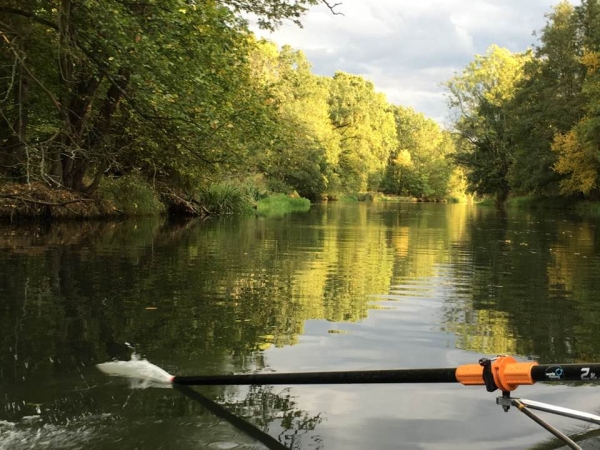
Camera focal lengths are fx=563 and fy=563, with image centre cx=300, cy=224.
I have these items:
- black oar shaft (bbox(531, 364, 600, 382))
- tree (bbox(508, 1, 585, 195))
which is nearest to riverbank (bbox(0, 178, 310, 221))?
black oar shaft (bbox(531, 364, 600, 382))

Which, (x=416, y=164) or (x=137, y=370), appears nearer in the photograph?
(x=137, y=370)

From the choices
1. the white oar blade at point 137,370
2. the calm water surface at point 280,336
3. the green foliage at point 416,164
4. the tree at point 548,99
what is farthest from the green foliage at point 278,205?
the green foliage at point 416,164

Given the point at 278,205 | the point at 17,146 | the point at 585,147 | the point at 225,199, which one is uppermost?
the point at 585,147

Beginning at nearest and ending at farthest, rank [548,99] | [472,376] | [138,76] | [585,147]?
[472,376], [138,76], [585,147], [548,99]

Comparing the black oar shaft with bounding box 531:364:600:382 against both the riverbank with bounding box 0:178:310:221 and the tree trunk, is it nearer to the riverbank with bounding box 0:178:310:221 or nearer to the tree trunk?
the riverbank with bounding box 0:178:310:221

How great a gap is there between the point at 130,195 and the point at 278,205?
18.5 metres

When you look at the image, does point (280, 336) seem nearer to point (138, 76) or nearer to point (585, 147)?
point (138, 76)

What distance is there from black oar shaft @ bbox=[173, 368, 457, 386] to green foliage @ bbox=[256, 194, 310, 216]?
29678mm

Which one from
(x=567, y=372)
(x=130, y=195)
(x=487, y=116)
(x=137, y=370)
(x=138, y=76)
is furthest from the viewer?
(x=487, y=116)

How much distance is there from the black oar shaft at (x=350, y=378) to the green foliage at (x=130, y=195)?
20.2m

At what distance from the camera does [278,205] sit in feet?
138

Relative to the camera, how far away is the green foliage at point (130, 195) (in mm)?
23516

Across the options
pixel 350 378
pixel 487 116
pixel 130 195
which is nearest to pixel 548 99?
pixel 487 116

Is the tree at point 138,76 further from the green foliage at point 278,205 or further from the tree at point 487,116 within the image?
the tree at point 487,116
